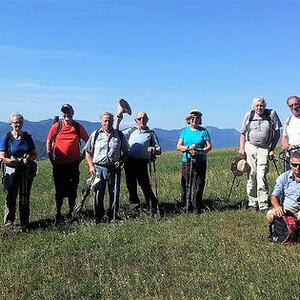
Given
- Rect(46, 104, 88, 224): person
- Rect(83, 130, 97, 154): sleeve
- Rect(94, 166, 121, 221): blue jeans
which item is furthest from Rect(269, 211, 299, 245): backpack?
Rect(46, 104, 88, 224): person

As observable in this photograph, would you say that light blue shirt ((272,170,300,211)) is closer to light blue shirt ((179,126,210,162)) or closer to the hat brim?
light blue shirt ((179,126,210,162))

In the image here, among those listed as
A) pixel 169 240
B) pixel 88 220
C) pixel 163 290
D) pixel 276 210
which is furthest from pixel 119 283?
pixel 88 220

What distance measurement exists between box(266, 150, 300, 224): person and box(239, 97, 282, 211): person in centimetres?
231

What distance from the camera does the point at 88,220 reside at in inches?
379

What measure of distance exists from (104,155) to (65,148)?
90 centimetres

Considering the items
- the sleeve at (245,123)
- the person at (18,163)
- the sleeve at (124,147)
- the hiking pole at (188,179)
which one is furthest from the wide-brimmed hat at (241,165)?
the person at (18,163)

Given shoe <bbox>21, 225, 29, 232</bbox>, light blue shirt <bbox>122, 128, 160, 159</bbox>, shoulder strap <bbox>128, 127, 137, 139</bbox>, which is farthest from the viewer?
shoulder strap <bbox>128, 127, 137, 139</bbox>

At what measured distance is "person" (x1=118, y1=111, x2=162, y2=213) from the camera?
398 inches

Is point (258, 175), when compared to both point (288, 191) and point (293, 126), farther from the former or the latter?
point (288, 191)

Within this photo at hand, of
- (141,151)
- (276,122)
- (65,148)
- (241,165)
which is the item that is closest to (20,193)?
(65,148)

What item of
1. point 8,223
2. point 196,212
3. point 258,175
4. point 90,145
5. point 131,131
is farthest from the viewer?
point 131,131

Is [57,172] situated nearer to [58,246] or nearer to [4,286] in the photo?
[58,246]

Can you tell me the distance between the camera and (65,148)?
963 cm

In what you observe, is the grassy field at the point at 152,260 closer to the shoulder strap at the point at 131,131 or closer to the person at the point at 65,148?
the person at the point at 65,148
